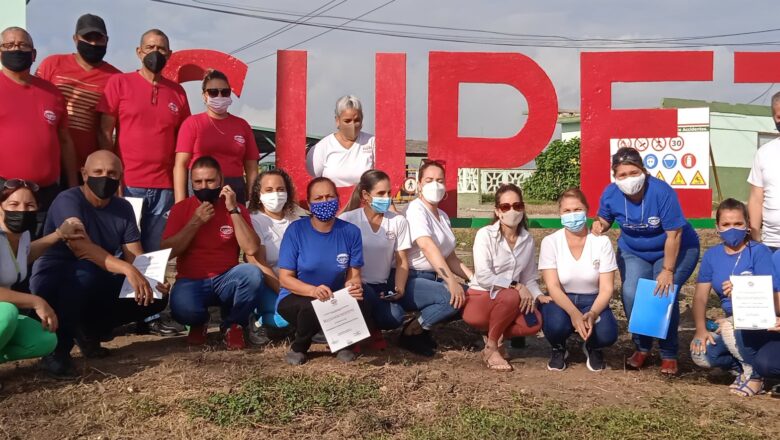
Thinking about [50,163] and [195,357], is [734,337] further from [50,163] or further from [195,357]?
[50,163]

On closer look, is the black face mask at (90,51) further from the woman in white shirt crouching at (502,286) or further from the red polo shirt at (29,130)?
the woman in white shirt crouching at (502,286)

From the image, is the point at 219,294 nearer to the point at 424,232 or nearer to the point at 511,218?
the point at 424,232

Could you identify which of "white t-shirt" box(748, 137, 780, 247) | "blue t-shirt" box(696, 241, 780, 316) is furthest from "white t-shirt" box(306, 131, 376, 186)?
"white t-shirt" box(748, 137, 780, 247)

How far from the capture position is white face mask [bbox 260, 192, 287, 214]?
19.1ft

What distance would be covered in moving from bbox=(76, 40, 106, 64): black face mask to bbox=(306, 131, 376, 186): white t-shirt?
192 centimetres

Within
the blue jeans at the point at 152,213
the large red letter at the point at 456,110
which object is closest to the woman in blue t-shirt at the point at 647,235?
the large red letter at the point at 456,110

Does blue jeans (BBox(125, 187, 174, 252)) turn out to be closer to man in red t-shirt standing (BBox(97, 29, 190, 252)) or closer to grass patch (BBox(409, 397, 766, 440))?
man in red t-shirt standing (BBox(97, 29, 190, 252))

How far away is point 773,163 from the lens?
17.5ft

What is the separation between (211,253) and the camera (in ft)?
18.6

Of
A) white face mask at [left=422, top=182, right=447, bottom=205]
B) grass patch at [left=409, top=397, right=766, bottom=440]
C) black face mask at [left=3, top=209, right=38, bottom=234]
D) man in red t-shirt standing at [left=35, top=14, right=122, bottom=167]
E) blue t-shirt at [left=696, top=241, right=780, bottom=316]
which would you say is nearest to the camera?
grass patch at [left=409, top=397, right=766, bottom=440]

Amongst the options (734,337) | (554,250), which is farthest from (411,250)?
(734,337)

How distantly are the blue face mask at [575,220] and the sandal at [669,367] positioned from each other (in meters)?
1.11

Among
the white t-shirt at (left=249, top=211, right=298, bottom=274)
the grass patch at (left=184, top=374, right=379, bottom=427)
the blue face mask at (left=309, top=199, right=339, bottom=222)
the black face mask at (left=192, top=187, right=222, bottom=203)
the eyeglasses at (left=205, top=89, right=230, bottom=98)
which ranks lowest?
the grass patch at (left=184, top=374, right=379, bottom=427)

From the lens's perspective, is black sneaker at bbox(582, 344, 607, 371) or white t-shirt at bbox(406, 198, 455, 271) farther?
white t-shirt at bbox(406, 198, 455, 271)
